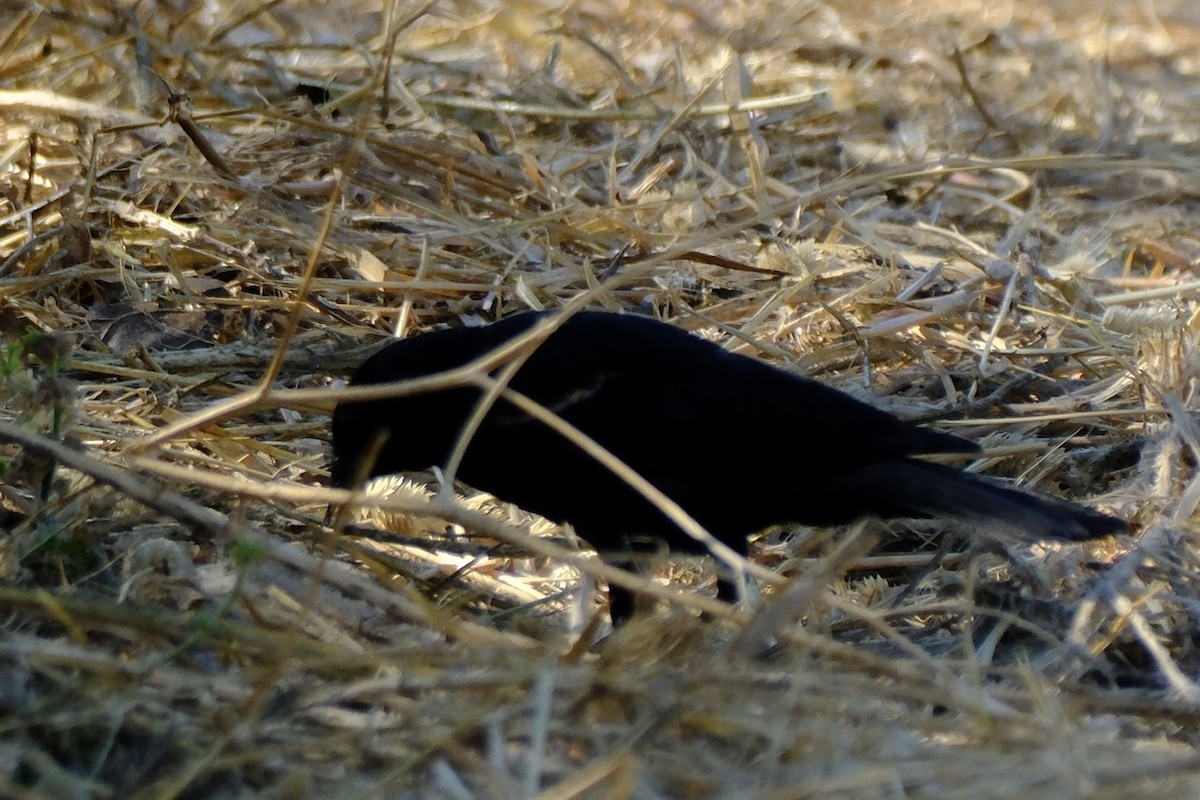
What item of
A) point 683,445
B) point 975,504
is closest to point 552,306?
point 683,445

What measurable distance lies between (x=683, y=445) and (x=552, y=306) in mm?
1121

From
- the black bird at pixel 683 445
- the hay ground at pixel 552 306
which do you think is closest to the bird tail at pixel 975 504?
the black bird at pixel 683 445

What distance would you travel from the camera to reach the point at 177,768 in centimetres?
166

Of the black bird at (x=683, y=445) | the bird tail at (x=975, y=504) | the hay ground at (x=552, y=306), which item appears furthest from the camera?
the black bird at (x=683, y=445)

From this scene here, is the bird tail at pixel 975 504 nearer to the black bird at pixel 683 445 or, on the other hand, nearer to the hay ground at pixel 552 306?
the black bird at pixel 683 445

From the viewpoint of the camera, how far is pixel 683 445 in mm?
2816

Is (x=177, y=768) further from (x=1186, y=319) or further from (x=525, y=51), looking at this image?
(x=525, y=51)

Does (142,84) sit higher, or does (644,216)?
(142,84)

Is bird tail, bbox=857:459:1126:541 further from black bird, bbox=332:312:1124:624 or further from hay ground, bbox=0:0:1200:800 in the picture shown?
hay ground, bbox=0:0:1200:800

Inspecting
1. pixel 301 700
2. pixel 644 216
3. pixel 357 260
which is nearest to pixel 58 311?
pixel 357 260

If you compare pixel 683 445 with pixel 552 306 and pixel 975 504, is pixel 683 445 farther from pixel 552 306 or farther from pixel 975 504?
pixel 552 306

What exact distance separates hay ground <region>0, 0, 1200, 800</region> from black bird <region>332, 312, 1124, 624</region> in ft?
0.17

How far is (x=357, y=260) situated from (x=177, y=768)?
238 centimetres

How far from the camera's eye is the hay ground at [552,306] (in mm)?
1714
